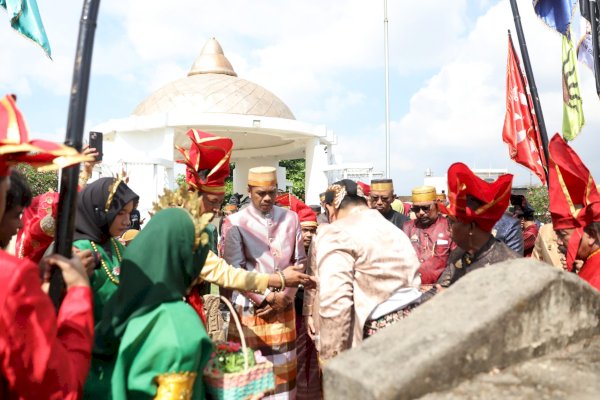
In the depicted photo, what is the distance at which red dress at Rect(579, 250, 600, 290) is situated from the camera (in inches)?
115

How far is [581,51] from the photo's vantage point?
5949mm

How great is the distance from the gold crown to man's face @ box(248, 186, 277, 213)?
1.43m

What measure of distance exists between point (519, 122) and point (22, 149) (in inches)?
216

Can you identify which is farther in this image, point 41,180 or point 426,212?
point 41,180

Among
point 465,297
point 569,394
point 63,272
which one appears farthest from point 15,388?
point 569,394

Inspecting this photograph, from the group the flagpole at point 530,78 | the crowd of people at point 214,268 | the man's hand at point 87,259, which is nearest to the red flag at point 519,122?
the flagpole at point 530,78

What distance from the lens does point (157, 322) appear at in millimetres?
2141

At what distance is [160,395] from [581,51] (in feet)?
19.3

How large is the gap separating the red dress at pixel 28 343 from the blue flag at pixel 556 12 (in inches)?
234

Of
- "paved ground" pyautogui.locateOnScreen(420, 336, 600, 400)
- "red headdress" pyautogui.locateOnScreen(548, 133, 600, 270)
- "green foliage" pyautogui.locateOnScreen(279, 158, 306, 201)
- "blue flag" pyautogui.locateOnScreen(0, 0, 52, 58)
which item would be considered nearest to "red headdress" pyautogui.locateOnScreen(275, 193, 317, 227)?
"red headdress" pyautogui.locateOnScreen(548, 133, 600, 270)

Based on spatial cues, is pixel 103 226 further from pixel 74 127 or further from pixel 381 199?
pixel 381 199

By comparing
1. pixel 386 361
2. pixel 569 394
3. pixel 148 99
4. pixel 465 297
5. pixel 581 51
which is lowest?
pixel 569 394

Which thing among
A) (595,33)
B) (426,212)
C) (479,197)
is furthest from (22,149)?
(595,33)

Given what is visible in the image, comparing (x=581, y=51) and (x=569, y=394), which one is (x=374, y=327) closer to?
(x=569, y=394)
